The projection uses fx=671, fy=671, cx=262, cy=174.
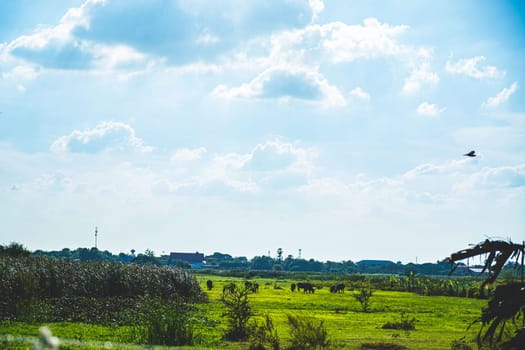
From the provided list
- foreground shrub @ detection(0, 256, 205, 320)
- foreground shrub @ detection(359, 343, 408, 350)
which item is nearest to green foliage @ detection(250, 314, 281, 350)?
foreground shrub @ detection(359, 343, 408, 350)

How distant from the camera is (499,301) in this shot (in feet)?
31.5

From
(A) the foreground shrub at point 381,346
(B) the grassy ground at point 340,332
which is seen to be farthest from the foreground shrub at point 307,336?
(A) the foreground shrub at point 381,346

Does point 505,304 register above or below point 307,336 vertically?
above

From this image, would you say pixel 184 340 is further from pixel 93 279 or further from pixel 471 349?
pixel 93 279

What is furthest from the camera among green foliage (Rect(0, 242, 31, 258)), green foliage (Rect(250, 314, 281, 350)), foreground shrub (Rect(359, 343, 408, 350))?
green foliage (Rect(0, 242, 31, 258))

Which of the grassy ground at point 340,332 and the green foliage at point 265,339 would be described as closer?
the green foliage at point 265,339

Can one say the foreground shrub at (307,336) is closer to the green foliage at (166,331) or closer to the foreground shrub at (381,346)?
the green foliage at (166,331)

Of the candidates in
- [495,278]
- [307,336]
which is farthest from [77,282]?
[495,278]

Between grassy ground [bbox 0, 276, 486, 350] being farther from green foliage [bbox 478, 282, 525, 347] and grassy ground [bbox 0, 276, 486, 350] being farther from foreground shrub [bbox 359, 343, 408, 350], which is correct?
green foliage [bbox 478, 282, 525, 347]

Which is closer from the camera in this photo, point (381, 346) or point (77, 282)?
point (381, 346)

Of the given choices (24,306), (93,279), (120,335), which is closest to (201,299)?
(93,279)

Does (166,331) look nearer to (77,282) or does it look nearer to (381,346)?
(381,346)

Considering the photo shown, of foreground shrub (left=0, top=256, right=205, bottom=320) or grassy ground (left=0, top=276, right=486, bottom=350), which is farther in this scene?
foreground shrub (left=0, top=256, right=205, bottom=320)

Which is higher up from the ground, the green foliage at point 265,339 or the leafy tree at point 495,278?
the leafy tree at point 495,278
